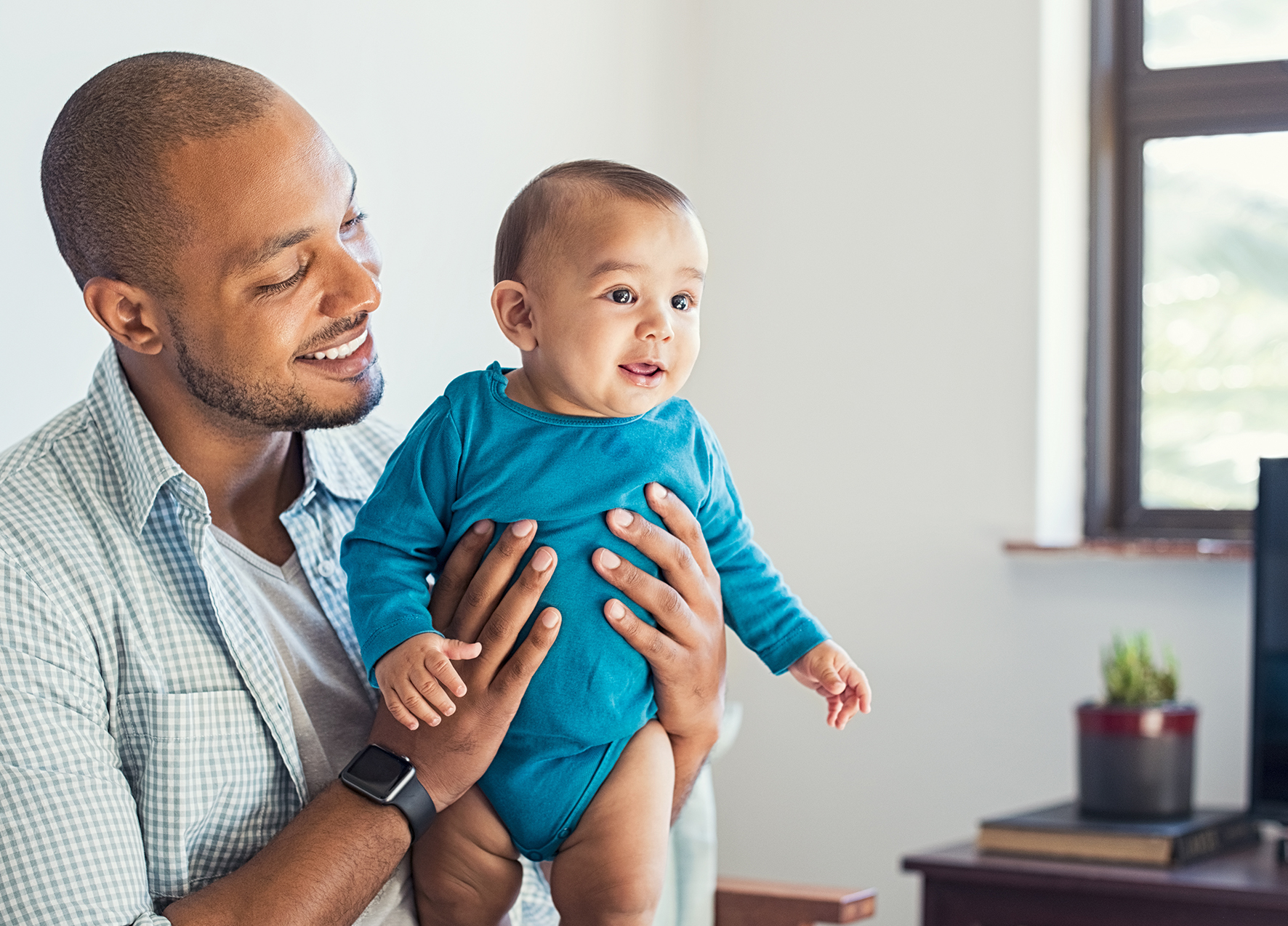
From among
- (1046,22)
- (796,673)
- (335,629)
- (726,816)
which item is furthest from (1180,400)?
(335,629)

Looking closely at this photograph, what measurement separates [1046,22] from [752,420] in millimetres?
1001

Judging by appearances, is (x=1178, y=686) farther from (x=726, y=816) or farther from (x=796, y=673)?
(x=796, y=673)

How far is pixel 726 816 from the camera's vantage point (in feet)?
9.75

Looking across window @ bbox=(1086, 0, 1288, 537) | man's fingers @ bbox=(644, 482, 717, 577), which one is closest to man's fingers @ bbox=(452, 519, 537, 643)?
man's fingers @ bbox=(644, 482, 717, 577)

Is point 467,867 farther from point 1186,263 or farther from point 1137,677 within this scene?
point 1186,263

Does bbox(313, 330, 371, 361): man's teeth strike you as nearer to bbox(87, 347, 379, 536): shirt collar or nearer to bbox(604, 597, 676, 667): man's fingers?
bbox(87, 347, 379, 536): shirt collar

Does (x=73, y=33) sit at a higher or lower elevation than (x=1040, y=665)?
higher

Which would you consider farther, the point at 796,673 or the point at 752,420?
the point at 752,420

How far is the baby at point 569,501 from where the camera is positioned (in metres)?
1.21

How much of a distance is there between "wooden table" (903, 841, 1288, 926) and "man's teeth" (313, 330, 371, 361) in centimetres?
135

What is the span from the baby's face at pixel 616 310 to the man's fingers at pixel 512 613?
0.16 m

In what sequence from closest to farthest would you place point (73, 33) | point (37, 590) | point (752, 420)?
1. point (37, 590)
2. point (73, 33)
3. point (752, 420)

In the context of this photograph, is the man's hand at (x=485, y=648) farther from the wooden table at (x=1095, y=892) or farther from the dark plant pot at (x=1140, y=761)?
the dark plant pot at (x=1140, y=761)

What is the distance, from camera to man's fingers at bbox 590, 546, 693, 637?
1.22m
